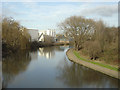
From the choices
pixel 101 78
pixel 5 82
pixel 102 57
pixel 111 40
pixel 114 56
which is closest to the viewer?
pixel 5 82

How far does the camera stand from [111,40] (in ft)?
38.6

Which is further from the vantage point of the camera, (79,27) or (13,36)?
(79,27)

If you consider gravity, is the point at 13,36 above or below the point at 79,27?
below

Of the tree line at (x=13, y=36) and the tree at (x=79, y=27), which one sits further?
the tree at (x=79, y=27)

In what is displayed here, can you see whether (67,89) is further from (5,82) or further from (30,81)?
(5,82)

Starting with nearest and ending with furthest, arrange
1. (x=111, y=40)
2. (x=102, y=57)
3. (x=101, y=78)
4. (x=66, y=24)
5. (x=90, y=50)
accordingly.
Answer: (x=101, y=78), (x=111, y=40), (x=102, y=57), (x=90, y=50), (x=66, y=24)

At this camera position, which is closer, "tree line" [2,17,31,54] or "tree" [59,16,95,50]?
"tree line" [2,17,31,54]

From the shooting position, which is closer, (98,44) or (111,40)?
(111,40)

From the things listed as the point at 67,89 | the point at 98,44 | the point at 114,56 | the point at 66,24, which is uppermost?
the point at 66,24

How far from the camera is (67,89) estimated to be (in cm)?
719

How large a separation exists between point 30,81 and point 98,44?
8.27 m

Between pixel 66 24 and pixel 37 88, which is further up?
pixel 66 24

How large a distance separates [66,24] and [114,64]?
15675 millimetres

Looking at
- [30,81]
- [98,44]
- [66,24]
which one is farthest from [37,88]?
[66,24]
